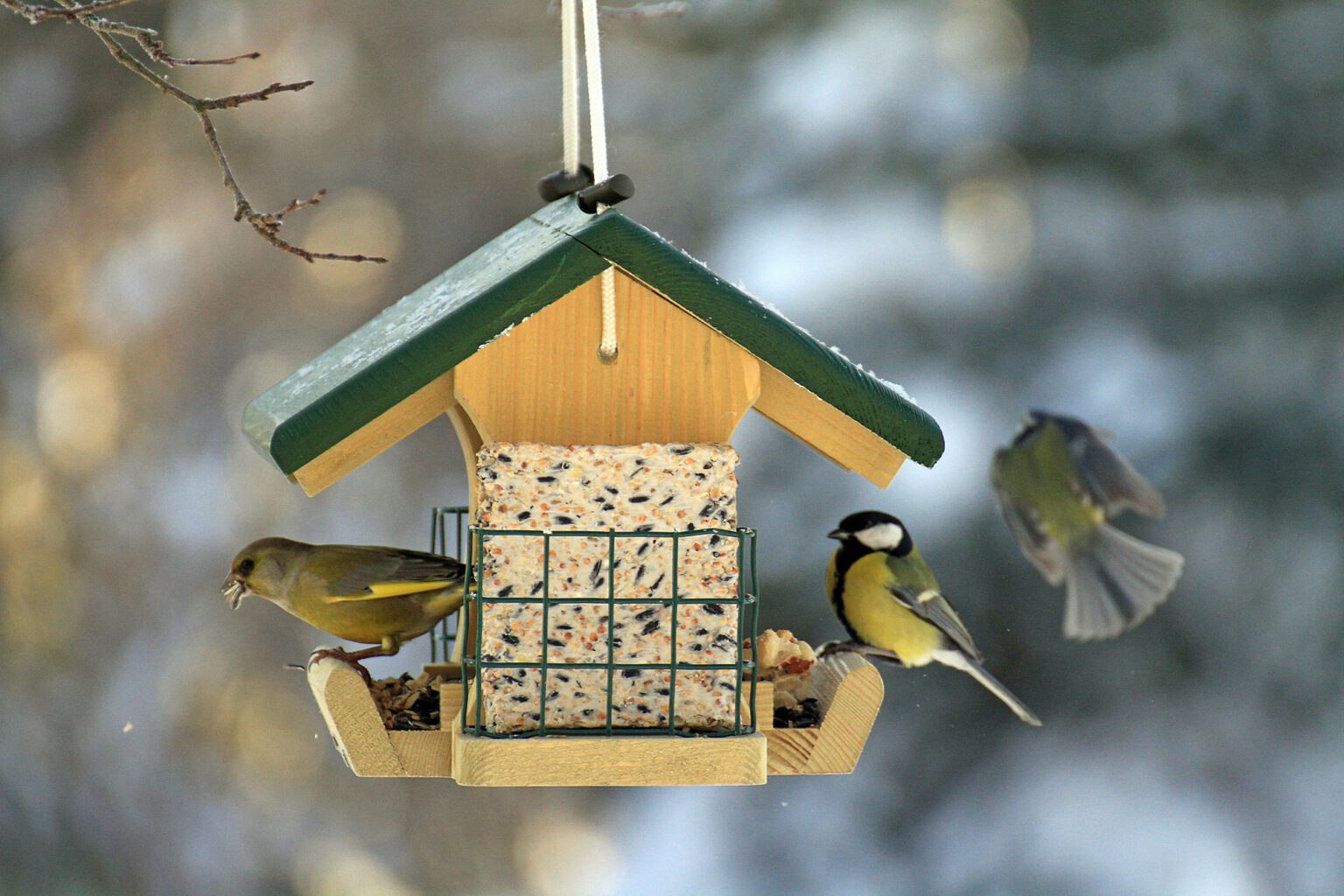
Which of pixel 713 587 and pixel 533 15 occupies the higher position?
pixel 533 15

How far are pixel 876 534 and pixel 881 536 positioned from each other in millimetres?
14

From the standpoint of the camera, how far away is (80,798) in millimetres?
6020

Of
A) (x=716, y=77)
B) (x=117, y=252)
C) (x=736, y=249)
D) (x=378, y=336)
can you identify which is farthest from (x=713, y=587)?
(x=117, y=252)

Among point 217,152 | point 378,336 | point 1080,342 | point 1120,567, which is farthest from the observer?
point 1080,342

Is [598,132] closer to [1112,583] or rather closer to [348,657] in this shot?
[348,657]

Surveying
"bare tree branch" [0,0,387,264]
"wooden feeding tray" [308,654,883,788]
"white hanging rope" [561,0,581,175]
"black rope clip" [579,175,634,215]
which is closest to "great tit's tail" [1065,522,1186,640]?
"wooden feeding tray" [308,654,883,788]

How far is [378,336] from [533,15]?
391cm

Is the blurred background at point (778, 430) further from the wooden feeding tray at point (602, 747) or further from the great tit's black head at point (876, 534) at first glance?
the wooden feeding tray at point (602, 747)

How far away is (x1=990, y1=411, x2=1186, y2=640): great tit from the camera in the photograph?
266 centimetres

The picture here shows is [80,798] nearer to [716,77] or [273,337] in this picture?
[273,337]

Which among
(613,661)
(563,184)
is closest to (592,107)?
(563,184)

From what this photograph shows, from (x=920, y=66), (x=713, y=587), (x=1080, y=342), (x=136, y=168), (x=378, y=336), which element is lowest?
(x=713, y=587)

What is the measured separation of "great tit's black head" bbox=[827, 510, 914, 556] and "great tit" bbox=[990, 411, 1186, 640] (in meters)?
0.47

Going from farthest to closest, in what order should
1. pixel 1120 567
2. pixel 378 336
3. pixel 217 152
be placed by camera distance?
pixel 1120 567 → pixel 378 336 → pixel 217 152
